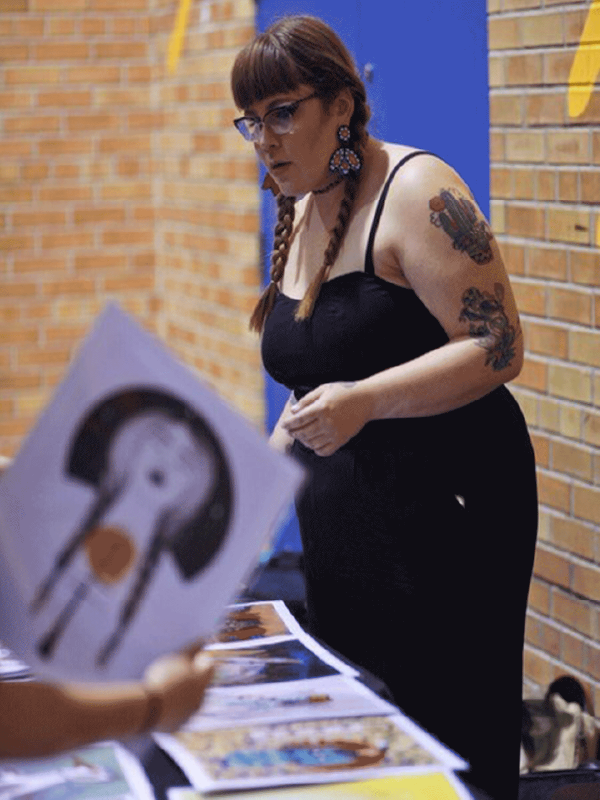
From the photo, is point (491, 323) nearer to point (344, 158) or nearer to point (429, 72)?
point (344, 158)

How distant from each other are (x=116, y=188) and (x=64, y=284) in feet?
1.53

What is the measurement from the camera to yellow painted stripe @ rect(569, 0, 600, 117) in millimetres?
2920

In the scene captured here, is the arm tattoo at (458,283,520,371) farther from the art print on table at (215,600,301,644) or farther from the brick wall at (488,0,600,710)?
the brick wall at (488,0,600,710)

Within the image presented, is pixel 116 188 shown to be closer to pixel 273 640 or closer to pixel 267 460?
pixel 273 640

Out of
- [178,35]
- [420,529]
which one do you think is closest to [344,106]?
[420,529]

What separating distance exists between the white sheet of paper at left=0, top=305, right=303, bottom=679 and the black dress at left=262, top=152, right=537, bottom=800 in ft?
3.52

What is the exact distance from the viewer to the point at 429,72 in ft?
11.8

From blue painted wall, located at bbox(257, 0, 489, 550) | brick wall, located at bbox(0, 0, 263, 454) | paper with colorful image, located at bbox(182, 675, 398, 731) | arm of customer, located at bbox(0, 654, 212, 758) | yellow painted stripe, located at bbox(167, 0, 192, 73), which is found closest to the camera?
arm of customer, located at bbox(0, 654, 212, 758)

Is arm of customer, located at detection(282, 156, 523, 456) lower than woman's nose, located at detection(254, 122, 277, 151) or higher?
lower

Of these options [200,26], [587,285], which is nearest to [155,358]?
[587,285]

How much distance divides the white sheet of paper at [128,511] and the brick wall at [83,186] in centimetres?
453

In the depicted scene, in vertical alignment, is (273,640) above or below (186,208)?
below

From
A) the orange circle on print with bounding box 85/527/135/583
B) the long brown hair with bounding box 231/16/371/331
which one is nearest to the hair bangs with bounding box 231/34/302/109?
the long brown hair with bounding box 231/16/371/331

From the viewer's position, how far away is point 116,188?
20.1ft
